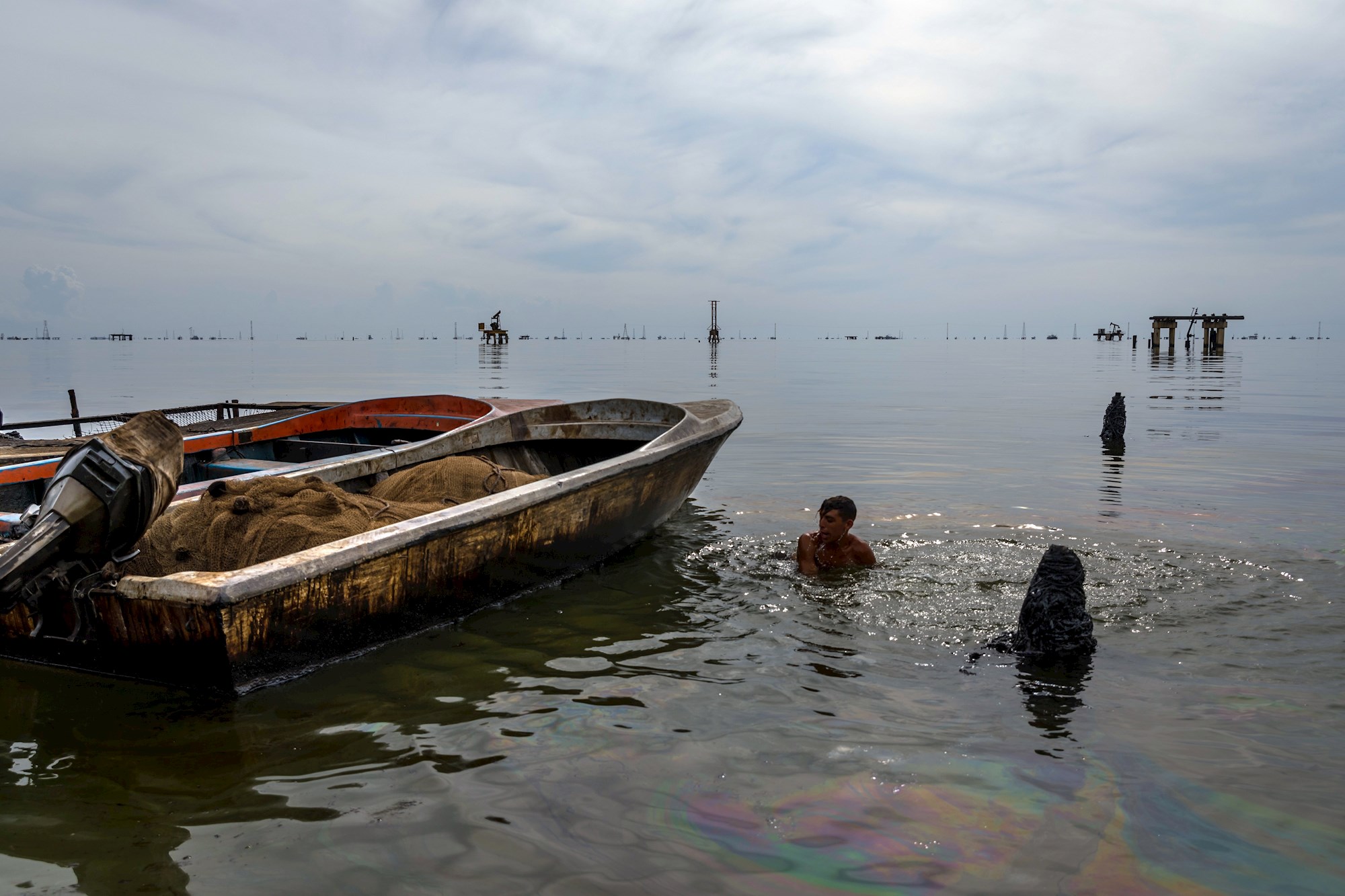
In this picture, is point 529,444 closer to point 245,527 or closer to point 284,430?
point 284,430

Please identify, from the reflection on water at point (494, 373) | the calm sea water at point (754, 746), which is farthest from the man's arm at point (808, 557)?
the reflection on water at point (494, 373)

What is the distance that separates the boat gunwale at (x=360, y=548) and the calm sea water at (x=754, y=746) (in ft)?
2.10

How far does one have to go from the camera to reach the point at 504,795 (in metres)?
3.38

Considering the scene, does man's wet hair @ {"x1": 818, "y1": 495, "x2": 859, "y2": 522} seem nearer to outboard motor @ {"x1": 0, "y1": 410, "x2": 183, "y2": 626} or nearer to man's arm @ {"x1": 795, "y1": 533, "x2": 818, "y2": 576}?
man's arm @ {"x1": 795, "y1": 533, "x2": 818, "y2": 576}

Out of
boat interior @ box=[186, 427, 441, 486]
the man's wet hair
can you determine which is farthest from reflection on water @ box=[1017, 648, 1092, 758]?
boat interior @ box=[186, 427, 441, 486]

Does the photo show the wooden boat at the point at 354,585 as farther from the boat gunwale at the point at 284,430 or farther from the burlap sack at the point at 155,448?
the boat gunwale at the point at 284,430

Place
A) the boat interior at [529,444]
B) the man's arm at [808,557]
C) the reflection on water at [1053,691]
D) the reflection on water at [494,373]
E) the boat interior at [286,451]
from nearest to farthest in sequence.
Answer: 1. the reflection on water at [1053,691]
2. the man's arm at [808,557]
3. the boat interior at [286,451]
4. the boat interior at [529,444]
5. the reflection on water at [494,373]

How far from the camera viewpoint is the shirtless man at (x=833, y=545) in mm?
6547

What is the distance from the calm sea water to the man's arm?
168 mm

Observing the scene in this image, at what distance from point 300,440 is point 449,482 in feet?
18.1

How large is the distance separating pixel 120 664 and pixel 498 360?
2649 inches

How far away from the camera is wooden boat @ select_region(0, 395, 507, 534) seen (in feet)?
24.6

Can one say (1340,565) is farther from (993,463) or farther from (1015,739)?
(993,463)

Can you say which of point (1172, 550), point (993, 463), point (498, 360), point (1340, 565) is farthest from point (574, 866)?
point (498, 360)
